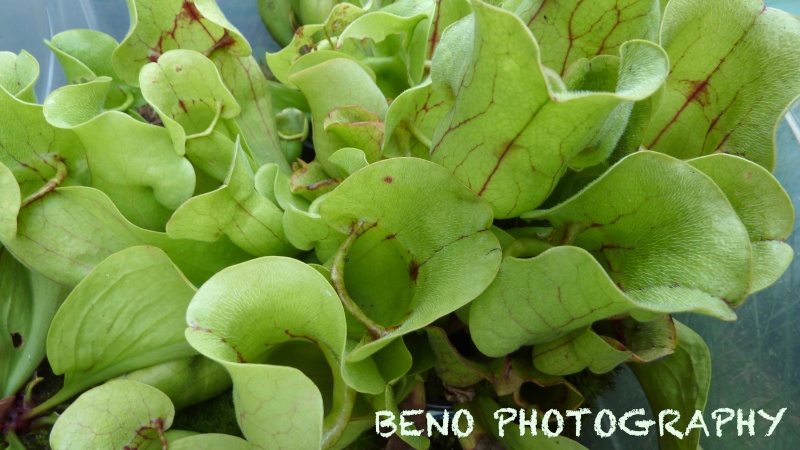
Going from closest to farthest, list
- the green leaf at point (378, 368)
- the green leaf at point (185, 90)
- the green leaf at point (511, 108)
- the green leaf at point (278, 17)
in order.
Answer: the green leaf at point (511, 108) < the green leaf at point (378, 368) < the green leaf at point (185, 90) < the green leaf at point (278, 17)

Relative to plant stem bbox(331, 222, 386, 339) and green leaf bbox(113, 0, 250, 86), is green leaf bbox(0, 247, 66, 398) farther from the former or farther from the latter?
plant stem bbox(331, 222, 386, 339)

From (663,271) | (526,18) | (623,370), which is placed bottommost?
(623,370)

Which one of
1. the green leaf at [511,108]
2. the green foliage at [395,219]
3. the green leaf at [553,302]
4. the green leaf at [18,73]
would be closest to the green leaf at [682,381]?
the green foliage at [395,219]

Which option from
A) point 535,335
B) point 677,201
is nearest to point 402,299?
point 535,335

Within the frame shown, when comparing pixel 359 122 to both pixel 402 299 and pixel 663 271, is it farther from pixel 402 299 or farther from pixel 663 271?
pixel 663 271

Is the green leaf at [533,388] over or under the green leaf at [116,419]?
under

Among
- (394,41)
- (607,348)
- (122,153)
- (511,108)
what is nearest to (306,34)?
(394,41)

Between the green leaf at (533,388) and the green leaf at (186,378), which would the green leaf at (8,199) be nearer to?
the green leaf at (186,378)
